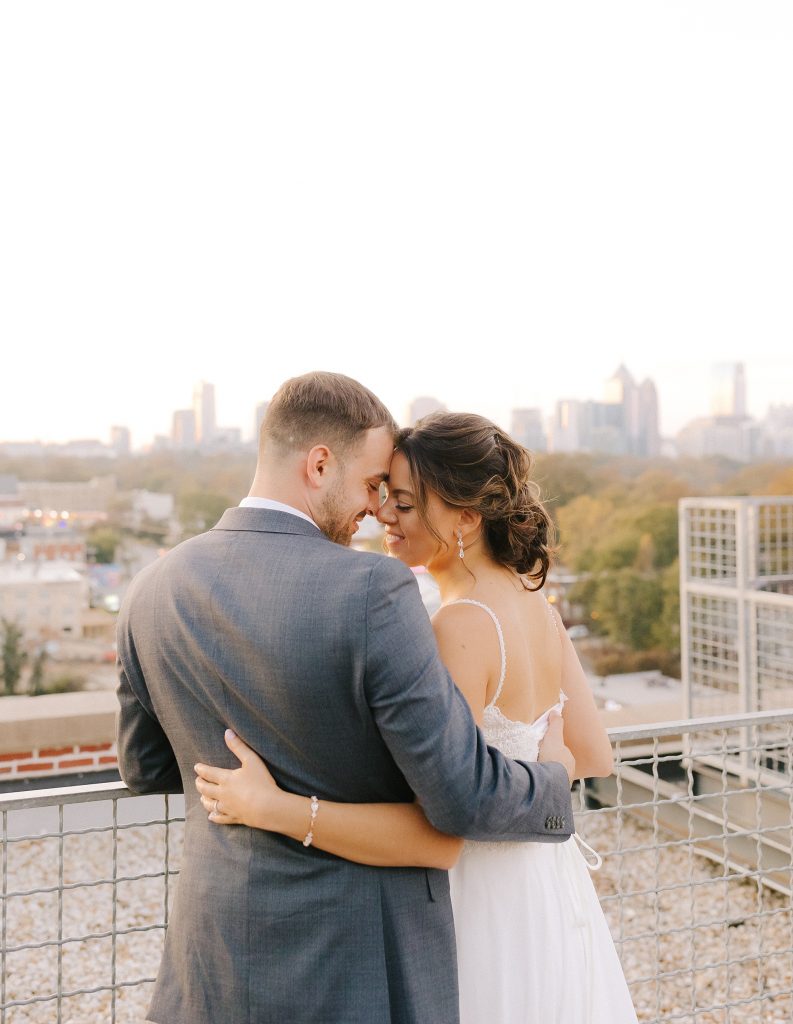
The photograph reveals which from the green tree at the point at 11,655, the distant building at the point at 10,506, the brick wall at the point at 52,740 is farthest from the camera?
the green tree at the point at 11,655

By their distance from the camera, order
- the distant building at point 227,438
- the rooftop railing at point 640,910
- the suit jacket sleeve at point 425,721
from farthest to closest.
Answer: the distant building at point 227,438 → the rooftop railing at point 640,910 → the suit jacket sleeve at point 425,721

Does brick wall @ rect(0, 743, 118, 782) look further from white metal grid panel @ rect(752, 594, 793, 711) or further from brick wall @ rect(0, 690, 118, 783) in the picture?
white metal grid panel @ rect(752, 594, 793, 711)

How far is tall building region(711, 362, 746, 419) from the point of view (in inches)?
613

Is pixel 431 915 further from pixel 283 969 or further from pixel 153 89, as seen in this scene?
pixel 153 89

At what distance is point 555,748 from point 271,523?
0.54 metres

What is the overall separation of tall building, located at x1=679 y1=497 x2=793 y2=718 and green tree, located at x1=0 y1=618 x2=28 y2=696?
32.3 feet

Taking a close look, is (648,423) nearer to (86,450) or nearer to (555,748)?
(86,450)

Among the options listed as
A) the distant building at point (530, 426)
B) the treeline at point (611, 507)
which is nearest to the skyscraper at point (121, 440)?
the treeline at point (611, 507)

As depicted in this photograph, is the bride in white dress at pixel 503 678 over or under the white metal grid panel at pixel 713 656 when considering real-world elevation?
over

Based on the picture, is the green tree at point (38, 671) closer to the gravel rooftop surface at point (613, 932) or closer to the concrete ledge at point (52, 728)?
the concrete ledge at point (52, 728)

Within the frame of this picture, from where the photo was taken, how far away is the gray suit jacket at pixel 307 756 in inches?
35.6

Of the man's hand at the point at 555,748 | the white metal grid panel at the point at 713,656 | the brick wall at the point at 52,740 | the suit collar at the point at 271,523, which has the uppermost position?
the suit collar at the point at 271,523

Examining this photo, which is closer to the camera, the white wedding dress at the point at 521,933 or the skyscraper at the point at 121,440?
the white wedding dress at the point at 521,933

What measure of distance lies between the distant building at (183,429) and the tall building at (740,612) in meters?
9.43
